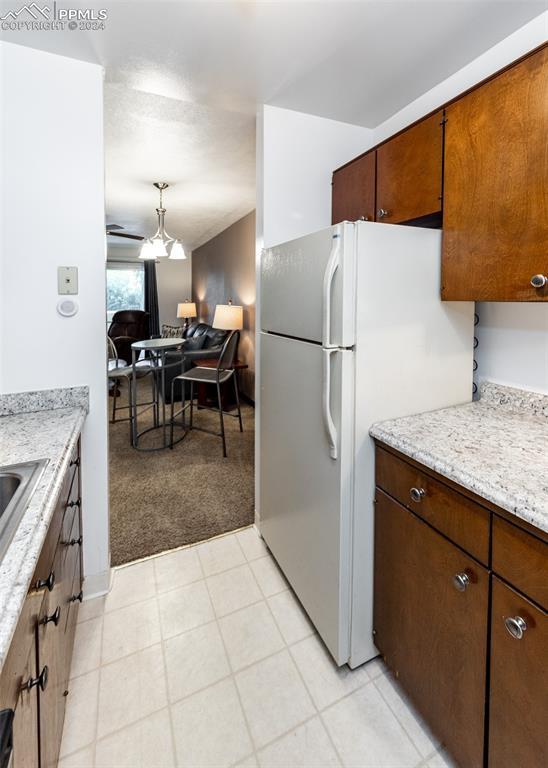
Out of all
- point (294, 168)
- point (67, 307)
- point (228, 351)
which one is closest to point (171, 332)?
point (228, 351)

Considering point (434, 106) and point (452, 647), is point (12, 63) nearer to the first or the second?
point (434, 106)

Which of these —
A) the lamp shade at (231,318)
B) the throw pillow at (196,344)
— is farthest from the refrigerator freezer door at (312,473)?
the throw pillow at (196,344)

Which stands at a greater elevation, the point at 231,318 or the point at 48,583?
the point at 231,318

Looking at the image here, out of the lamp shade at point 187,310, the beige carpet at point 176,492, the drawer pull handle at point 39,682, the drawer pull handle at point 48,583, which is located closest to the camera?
the drawer pull handle at point 39,682

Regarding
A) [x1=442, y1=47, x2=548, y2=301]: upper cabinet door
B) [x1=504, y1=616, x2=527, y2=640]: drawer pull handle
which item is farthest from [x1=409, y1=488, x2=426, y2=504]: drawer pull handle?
[x1=442, y1=47, x2=548, y2=301]: upper cabinet door

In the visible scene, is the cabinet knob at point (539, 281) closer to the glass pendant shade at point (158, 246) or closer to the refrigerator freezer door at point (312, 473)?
the refrigerator freezer door at point (312, 473)

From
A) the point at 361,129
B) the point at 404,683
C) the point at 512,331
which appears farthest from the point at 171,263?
the point at 404,683

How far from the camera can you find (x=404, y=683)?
129cm

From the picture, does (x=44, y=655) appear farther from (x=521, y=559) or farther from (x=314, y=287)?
(x=314, y=287)

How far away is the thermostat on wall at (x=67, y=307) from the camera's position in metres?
1.68

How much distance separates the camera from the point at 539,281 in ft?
3.77

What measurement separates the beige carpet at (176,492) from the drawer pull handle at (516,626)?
1.70m

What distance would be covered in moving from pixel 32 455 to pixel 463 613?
Result: 130 centimetres

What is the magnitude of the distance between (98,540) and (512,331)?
204 centimetres
